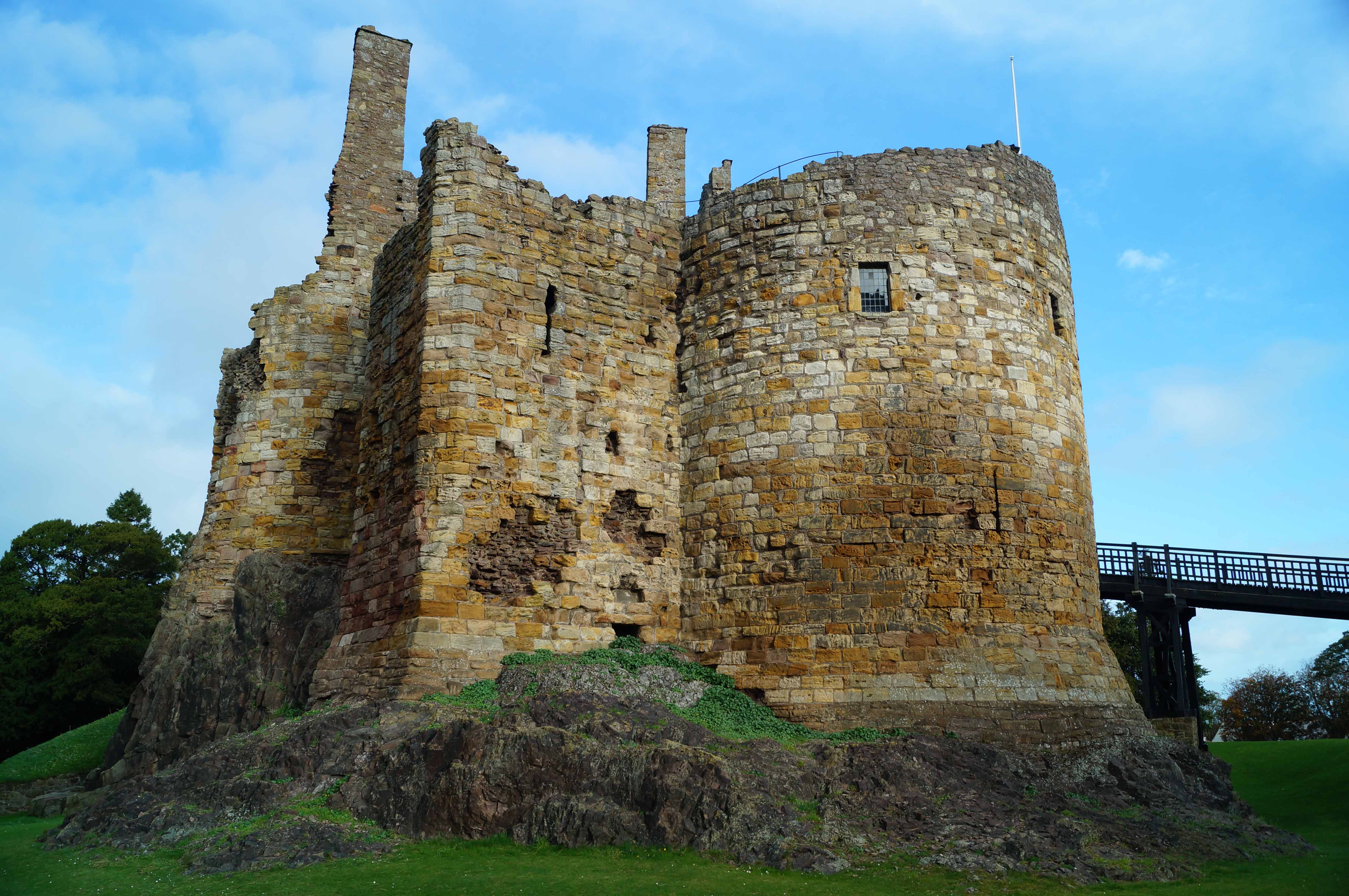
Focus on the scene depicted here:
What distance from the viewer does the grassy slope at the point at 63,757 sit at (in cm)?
1781

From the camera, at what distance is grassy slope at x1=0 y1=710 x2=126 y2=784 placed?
17.8m

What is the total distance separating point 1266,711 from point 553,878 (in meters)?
35.2

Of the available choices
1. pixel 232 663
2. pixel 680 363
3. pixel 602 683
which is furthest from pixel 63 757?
pixel 680 363

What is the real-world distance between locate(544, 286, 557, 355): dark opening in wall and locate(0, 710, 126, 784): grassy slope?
10.1 meters

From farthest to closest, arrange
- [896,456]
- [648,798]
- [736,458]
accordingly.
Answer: [736,458] → [896,456] → [648,798]

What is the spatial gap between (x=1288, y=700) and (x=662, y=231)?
31687mm

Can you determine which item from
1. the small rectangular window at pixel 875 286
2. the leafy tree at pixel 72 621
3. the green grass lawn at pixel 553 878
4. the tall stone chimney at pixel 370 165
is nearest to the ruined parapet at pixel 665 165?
the tall stone chimney at pixel 370 165

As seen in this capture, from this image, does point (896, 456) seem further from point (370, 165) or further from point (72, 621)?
point (72, 621)

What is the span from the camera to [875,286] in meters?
14.2

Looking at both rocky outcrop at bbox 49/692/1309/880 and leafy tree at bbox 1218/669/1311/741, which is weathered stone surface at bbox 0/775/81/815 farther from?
leafy tree at bbox 1218/669/1311/741

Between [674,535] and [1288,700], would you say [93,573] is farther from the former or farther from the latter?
[1288,700]

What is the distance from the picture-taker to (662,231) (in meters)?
15.7

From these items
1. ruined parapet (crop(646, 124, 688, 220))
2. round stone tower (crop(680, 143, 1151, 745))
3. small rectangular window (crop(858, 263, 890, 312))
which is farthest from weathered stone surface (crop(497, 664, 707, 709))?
ruined parapet (crop(646, 124, 688, 220))

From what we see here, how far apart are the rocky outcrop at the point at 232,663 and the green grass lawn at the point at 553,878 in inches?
178
